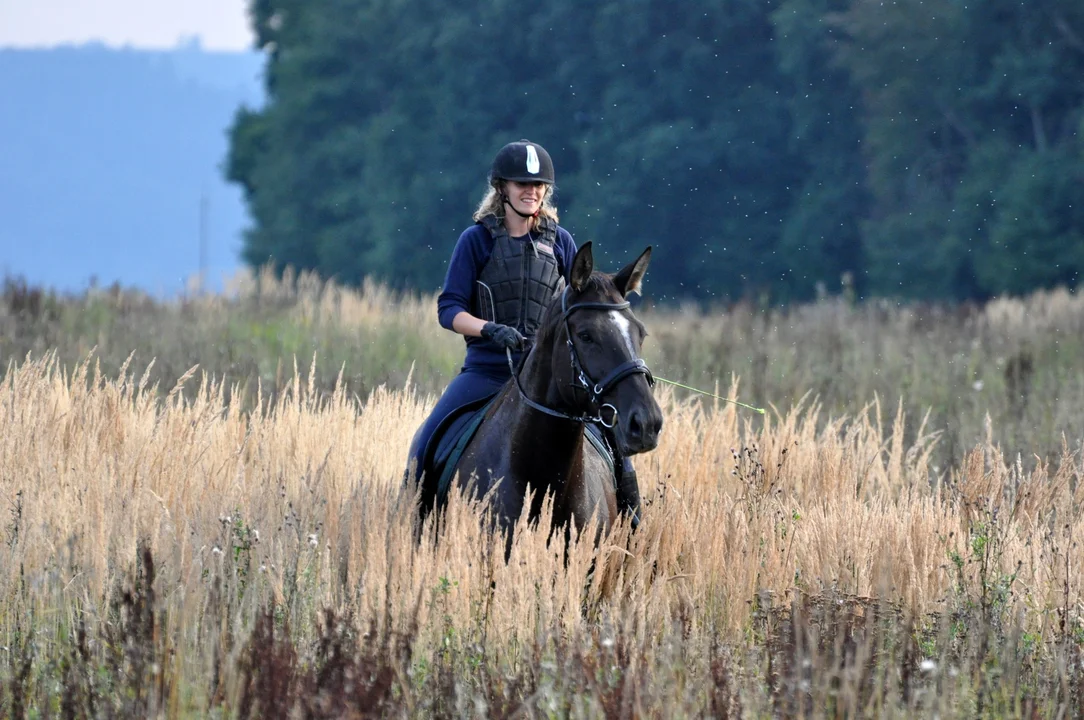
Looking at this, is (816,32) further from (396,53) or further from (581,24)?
(396,53)

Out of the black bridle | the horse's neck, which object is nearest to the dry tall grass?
the horse's neck

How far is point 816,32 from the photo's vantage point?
42.3 m

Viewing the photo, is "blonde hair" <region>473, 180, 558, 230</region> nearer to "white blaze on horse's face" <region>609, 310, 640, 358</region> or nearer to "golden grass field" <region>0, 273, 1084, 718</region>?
"white blaze on horse's face" <region>609, 310, 640, 358</region>

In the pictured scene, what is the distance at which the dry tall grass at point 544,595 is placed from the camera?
5.03m

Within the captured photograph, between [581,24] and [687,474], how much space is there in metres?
38.6

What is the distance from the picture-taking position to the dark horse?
580 cm

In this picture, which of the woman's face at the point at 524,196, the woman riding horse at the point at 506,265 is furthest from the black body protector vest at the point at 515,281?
the woman's face at the point at 524,196

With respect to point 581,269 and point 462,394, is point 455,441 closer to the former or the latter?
point 462,394

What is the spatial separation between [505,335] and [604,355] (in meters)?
0.76

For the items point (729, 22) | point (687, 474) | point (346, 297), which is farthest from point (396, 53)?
point (687, 474)

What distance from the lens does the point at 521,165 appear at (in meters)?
6.93

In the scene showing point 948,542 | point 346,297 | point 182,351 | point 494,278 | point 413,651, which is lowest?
point 413,651

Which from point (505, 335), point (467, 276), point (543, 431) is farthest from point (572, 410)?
point (467, 276)

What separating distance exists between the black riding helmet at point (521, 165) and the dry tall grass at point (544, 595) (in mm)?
1499
